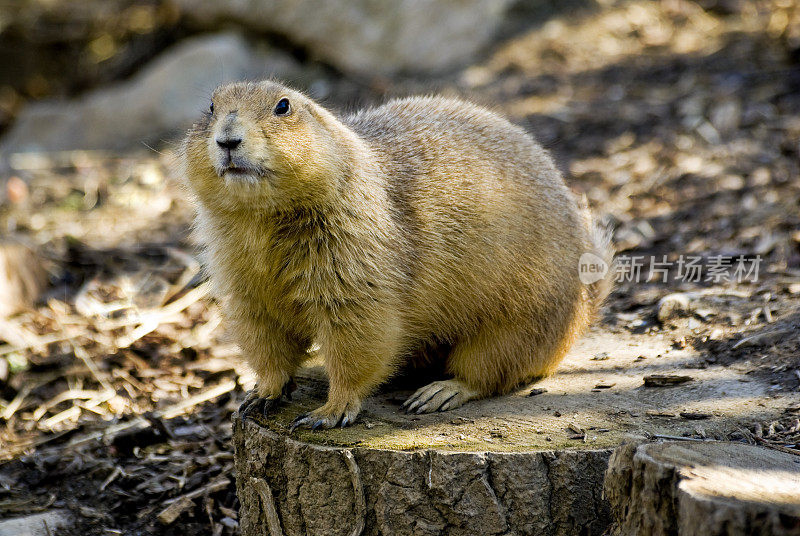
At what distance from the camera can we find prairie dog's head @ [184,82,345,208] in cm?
366

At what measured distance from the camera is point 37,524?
14.7 feet

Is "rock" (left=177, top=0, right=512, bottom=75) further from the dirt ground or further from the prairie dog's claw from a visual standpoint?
the prairie dog's claw

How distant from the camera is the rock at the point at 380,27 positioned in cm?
1083

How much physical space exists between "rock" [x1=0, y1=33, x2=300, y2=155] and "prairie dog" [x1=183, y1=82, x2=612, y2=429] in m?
6.63

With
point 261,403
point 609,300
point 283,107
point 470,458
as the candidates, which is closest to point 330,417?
→ point 261,403

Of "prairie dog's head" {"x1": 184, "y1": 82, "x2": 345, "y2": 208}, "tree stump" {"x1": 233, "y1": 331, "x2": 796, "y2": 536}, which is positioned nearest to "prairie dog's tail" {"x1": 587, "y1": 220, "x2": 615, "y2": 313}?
"tree stump" {"x1": 233, "y1": 331, "x2": 796, "y2": 536}

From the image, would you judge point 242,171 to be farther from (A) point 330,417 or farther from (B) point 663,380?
(B) point 663,380

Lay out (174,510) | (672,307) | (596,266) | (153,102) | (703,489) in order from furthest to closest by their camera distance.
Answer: (153,102) → (672,307) → (596,266) → (174,510) → (703,489)

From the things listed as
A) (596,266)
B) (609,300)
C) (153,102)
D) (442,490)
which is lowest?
(442,490)

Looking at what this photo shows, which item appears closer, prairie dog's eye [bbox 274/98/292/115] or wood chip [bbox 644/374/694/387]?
prairie dog's eye [bbox 274/98/292/115]

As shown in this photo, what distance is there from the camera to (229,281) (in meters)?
4.17

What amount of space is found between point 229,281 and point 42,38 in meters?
11.3

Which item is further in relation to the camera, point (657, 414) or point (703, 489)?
point (657, 414)

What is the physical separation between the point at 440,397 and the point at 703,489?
166cm
